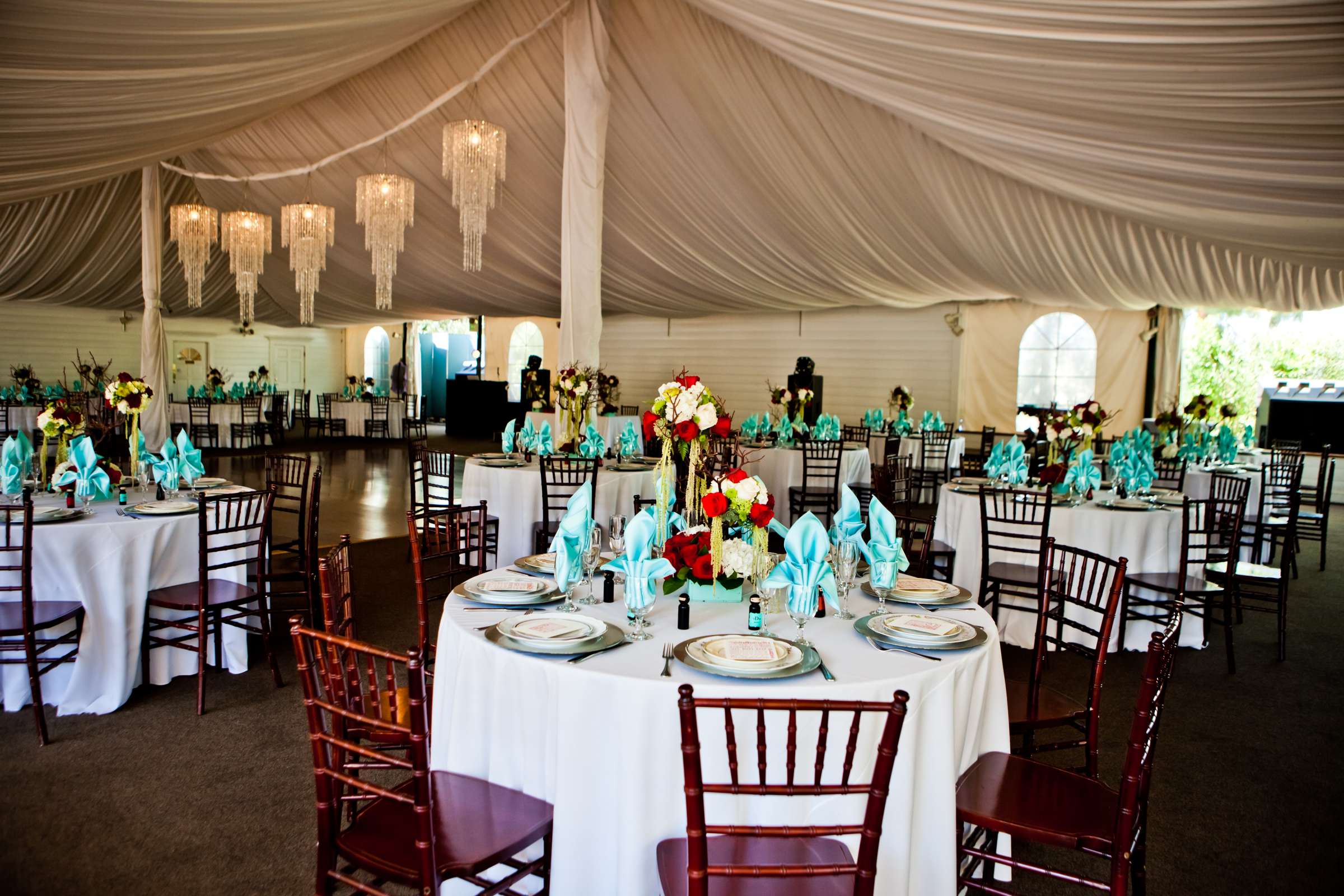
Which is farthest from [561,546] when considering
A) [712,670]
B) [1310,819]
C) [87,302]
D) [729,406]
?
[87,302]

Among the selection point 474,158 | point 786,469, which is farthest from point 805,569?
point 786,469

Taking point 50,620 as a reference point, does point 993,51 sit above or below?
above

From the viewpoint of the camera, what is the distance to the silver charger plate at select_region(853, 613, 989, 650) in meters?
2.20

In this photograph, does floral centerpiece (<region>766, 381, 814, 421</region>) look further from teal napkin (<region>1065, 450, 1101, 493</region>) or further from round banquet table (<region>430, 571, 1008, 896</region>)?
round banquet table (<region>430, 571, 1008, 896</region>)

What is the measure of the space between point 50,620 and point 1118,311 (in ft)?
40.1

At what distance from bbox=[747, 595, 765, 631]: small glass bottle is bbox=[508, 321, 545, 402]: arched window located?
1672cm

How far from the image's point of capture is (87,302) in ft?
53.9

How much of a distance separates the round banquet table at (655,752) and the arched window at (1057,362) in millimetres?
10834

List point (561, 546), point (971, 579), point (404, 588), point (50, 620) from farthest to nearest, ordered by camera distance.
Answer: point (404, 588), point (971, 579), point (50, 620), point (561, 546)

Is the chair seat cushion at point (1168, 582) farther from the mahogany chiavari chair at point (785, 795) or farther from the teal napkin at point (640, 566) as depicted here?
the mahogany chiavari chair at point (785, 795)

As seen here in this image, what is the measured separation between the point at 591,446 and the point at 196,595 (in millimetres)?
2690

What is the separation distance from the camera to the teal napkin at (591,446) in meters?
5.86

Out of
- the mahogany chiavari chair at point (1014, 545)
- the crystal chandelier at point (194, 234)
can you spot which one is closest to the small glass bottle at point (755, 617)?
the mahogany chiavari chair at point (1014, 545)

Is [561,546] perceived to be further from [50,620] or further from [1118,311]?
[1118,311]
